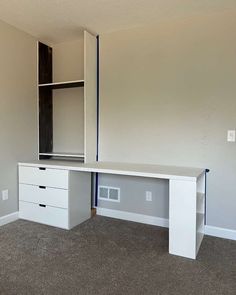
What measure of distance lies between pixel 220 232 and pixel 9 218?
94.6 inches

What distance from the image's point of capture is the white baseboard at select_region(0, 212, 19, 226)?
108 inches

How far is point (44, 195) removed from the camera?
2.75 metres

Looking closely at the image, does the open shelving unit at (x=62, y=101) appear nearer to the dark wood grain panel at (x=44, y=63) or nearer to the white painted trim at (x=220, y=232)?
the dark wood grain panel at (x=44, y=63)

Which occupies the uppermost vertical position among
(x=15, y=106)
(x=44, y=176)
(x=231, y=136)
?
(x=15, y=106)

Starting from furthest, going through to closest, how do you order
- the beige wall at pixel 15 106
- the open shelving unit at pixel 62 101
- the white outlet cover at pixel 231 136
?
the open shelving unit at pixel 62 101, the beige wall at pixel 15 106, the white outlet cover at pixel 231 136

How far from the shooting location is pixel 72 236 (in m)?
2.49

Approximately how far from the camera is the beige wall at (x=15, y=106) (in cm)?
274

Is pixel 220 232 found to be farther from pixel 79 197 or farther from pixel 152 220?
pixel 79 197

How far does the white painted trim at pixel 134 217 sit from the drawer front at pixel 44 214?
23.8 inches

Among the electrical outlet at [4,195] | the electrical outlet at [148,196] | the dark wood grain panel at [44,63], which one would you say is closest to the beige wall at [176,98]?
the electrical outlet at [148,196]

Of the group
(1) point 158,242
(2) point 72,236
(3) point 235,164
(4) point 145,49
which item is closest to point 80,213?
(2) point 72,236

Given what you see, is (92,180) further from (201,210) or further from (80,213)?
(201,210)

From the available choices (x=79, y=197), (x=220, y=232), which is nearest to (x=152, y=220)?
(x=220, y=232)

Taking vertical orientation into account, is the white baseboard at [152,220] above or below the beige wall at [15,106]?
below
